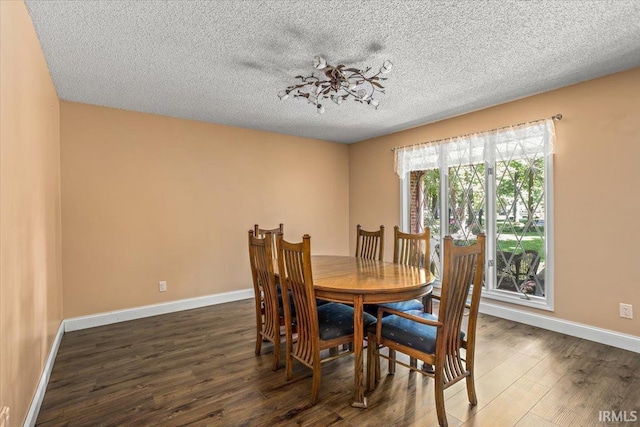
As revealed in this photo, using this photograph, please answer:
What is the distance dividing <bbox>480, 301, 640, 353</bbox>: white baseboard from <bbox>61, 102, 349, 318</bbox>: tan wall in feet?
9.04

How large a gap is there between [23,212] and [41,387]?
1191mm

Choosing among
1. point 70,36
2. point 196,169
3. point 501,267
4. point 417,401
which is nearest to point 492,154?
point 501,267

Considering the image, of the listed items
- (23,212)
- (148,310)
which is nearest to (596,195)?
(23,212)

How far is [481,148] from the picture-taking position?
12.0 ft

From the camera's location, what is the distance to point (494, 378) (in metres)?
2.26

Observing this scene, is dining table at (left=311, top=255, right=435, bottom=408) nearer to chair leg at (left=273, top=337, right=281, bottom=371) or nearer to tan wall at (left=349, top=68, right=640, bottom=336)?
chair leg at (left=273, top=337, right=281, bottom=371)

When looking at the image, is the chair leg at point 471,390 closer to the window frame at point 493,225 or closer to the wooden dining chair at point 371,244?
the wooden dining chair at point 371,244

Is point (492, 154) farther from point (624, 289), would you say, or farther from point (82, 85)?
point (82, 85)

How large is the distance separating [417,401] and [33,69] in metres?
3.20

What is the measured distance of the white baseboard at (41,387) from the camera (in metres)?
1.77

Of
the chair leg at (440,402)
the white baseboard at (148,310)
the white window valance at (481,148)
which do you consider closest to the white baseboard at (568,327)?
the white window valance at (481,148)

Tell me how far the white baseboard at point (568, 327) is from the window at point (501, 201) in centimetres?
12

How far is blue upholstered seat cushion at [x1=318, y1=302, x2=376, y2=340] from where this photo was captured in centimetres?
208

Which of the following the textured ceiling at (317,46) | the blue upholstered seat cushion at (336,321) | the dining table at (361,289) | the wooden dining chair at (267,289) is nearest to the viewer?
the textured ceiling at (317,46)
